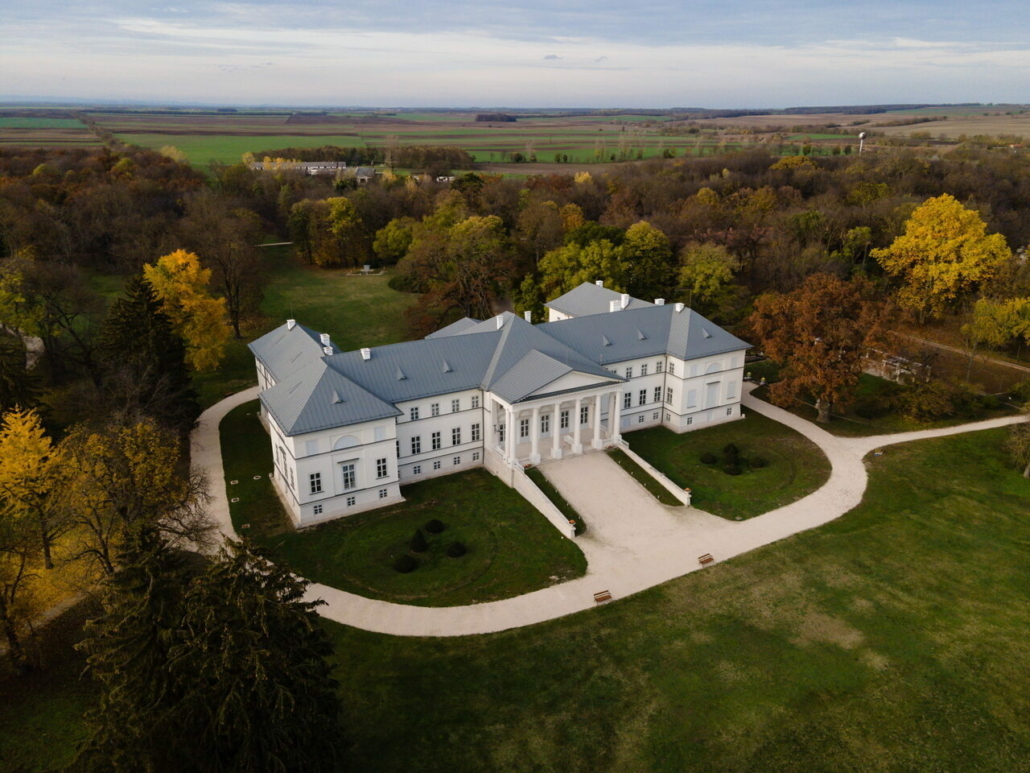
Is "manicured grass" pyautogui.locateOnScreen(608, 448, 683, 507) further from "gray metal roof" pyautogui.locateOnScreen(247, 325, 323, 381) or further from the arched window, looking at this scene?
"gray metal roof" pyautogui.locateOnScreen(247, 325, 323, 381)

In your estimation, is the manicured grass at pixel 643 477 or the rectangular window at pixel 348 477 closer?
the rectangular window at pixel 348 477

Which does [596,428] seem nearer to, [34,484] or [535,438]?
[535,438]

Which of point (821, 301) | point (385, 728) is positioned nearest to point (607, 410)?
point (821, 301)

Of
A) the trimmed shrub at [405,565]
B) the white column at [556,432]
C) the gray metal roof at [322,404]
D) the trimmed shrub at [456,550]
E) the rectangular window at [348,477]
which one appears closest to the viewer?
the trimmed shrub at [405,565]

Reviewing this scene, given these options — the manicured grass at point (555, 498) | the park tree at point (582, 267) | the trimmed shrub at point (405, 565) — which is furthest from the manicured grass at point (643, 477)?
the park tree at point (582, 267)

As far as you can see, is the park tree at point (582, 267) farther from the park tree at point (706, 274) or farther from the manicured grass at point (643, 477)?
the manicured grass at point (643, 477)

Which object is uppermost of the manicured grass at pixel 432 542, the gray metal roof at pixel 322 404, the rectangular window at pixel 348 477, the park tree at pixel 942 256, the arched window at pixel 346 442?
the park tree at pixel 942 256

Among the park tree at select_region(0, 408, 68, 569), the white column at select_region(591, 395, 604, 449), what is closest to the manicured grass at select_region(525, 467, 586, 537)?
the white column at select_region(591, 395, 604, 449)
